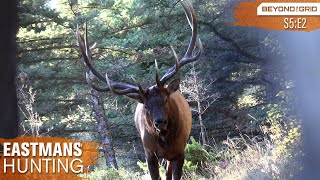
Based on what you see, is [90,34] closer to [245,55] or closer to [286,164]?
[245,55]

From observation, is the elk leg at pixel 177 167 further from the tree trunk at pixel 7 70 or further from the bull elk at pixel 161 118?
the tree trunk at pixel 7 70

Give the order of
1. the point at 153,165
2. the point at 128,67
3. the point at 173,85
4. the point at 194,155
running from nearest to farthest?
the point at 173,85 → the point at 153,165 → the point at 194,155 → the point at 128,67

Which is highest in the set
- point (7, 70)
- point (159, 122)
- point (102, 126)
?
point (7, 70)

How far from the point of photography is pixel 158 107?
12.6 feet

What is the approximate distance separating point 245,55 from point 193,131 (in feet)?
4.72

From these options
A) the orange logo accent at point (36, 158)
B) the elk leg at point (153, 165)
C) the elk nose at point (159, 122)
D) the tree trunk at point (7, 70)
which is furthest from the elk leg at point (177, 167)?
the tree trunk at point (7, 70)

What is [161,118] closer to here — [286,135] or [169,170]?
[169,170]

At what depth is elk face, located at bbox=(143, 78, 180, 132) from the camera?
3797mm

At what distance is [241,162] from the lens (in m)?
Answer: 4.95

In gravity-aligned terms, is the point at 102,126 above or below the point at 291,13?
below

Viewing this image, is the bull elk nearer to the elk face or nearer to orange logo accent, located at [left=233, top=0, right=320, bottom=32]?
the elk face

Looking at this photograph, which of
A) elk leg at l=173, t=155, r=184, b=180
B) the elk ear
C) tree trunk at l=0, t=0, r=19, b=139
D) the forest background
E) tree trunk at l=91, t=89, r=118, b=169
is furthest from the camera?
tree trunk at l=91, t=89, r=118, b=169

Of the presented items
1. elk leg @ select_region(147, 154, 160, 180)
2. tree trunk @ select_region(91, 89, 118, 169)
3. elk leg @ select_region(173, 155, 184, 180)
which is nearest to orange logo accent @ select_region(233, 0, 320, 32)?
elk leg @ select_region(173, 155, 184, 180)

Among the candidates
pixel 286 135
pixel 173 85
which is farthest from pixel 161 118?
pixel 286 135
